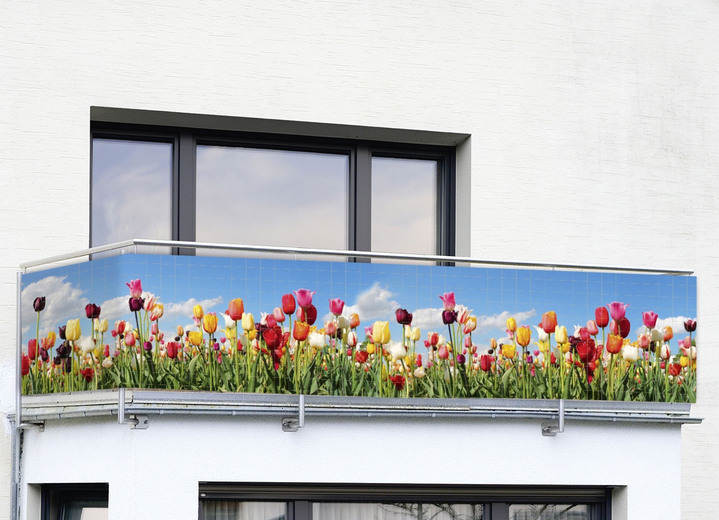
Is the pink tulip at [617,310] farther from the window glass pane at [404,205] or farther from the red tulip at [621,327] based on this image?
the window glass pane at [404,205]

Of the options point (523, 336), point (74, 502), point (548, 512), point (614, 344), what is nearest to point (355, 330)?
point (523, 336)

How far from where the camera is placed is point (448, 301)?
9047mm

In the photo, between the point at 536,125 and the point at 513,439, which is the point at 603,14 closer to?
the point at 536,125

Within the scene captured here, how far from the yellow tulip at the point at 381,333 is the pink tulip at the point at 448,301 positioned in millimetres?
520

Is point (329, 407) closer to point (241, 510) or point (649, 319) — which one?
point (241, 510)

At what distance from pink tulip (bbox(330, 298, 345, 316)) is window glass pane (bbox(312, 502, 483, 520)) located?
1553 mm

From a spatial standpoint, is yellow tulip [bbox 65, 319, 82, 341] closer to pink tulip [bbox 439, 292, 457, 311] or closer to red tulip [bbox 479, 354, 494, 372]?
pink tulip [bbox 439, 292, 457, 311]

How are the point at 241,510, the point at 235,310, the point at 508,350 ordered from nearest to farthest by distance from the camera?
the point at 235,310 → the point at 241,510 → the point at 508,350

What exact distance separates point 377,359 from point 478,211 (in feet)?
8.75

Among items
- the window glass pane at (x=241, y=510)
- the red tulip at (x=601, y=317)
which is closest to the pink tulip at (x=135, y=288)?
the window glass pane at (x=241, y=510)

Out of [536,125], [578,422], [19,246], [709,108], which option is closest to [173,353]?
[19,246]

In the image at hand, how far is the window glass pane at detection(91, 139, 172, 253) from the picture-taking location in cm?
1056

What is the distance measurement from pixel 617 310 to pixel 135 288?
12.7 feet

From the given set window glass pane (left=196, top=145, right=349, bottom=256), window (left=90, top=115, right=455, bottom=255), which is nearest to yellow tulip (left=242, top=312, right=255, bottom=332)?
window (left=90, top=115, right=455, bottom=255)
